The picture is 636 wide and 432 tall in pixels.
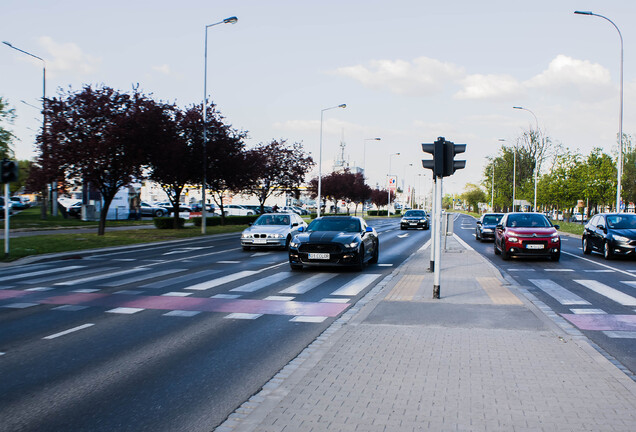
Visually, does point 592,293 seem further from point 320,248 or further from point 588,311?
point 320,248

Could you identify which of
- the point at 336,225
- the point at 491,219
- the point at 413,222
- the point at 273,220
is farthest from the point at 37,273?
the point at 413,222

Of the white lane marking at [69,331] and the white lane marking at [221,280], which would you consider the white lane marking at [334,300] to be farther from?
the white lane marking at [69,331]

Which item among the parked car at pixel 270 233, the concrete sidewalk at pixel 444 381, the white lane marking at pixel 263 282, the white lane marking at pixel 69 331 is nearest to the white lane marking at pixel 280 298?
the white lane marking at pixel 263 282

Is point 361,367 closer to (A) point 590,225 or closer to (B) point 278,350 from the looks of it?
(B) point 278,350

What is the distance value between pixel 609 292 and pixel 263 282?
7023mm

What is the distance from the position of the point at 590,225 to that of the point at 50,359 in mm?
19446

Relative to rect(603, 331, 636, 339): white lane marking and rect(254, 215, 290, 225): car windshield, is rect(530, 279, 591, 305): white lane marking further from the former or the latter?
rect(254, 215, 290, 225): car windshield

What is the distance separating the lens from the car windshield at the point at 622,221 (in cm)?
1836

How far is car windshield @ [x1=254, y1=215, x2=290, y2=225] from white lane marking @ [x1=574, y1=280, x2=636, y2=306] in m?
12.1

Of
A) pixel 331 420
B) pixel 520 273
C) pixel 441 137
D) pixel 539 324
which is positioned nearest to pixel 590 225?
pixel 520 273

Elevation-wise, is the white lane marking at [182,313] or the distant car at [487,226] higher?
the distant car at [487,226]

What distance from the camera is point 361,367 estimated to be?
5.22 m

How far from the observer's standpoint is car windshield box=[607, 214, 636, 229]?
1836 centimetres

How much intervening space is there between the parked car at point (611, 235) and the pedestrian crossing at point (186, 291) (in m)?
9.11
